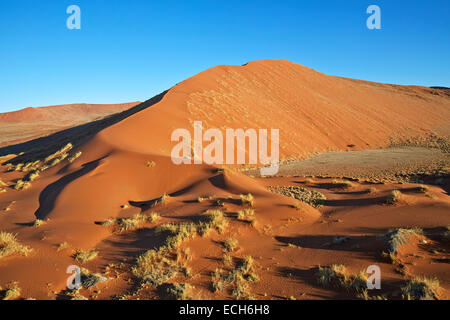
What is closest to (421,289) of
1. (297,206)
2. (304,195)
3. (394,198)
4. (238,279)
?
(238,279)

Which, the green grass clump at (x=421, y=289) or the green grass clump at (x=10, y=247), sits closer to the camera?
the green grass clump at (x=421, y=289)

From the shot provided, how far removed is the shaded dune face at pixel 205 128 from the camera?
25.4 ft

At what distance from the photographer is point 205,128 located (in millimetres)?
22156

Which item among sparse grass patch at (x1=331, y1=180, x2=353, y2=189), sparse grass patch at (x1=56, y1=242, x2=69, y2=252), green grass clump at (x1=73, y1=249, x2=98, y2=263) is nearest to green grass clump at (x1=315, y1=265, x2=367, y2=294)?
green grass clump at (x1=73, y1=249, x2=98, y2=263)

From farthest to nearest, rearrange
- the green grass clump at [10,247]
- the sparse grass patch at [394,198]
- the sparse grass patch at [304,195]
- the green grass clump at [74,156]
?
the green grass clump at [74,156] < the sparse grass patch at [304,195] < the sparse grass patch at [394,198] < the green grass clump at [10,247]

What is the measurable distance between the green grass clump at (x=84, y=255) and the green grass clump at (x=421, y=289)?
Result: 662 centimetres

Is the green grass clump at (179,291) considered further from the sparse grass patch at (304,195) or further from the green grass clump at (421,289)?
the sparse grass patch at (304,195)

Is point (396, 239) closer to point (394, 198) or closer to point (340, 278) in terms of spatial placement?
point (340, 278)

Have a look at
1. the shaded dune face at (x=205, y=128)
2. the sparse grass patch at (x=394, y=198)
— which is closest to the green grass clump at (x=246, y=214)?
the shaded dune face at (x=205, y=128)

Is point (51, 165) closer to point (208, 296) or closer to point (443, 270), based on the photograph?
point (208, 296)

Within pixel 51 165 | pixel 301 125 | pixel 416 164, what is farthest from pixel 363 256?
pixel 301 125

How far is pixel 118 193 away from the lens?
10.1 m

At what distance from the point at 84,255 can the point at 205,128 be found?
17.0 m
